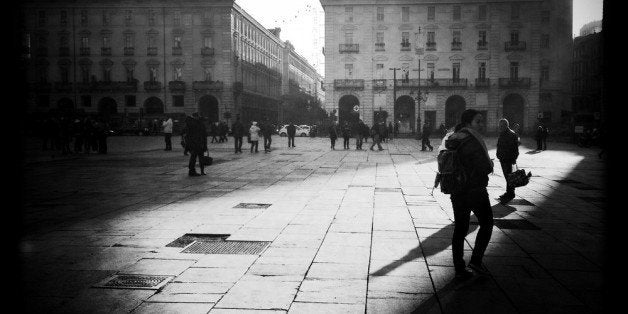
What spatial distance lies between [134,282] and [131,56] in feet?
188

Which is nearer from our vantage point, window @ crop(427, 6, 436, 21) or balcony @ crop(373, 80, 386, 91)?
balcony @ crop(373, 80, 386, 91)

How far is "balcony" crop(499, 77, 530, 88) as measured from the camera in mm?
52656

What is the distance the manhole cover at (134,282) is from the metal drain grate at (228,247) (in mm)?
934

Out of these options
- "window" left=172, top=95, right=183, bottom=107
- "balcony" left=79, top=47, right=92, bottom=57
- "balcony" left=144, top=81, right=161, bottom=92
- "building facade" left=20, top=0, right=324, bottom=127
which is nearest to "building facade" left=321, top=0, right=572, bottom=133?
"building facade" left=20, top=0, right=324, bottom=127

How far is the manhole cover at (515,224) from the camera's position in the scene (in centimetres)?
687

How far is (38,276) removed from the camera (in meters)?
4.61

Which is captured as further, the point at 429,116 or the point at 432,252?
the point at 429,116

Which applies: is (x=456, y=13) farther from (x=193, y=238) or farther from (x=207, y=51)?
(x=193, y=238)

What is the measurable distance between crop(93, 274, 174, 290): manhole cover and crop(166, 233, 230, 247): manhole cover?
1.21 metres

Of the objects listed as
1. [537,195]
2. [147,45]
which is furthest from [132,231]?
[147,45]

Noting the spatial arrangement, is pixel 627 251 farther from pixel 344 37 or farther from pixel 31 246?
pixel 344 37

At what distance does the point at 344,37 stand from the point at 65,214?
4899cm

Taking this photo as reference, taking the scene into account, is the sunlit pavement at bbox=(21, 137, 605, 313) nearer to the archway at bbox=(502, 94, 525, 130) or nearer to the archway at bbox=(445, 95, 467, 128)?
the archway at bbox=(445, 95, 467, 128)

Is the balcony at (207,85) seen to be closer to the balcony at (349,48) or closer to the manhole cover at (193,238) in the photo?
the balcony at (349,48)
